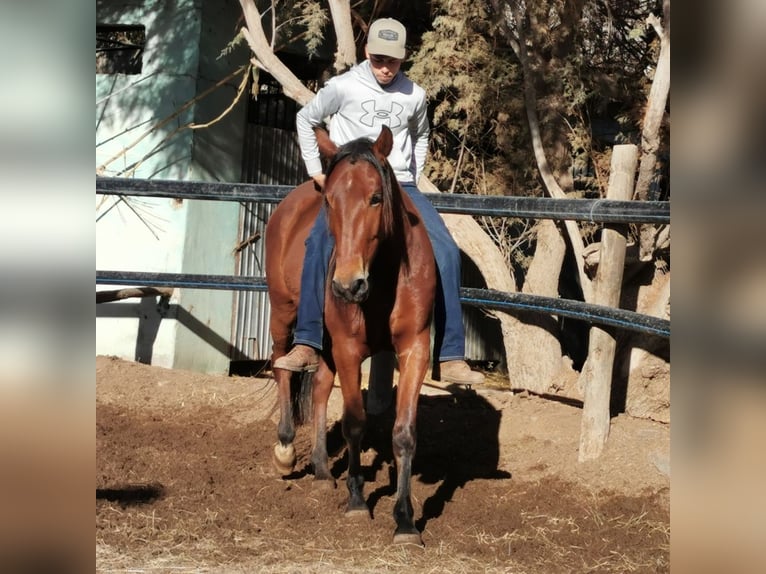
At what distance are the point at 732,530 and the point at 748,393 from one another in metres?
0.12

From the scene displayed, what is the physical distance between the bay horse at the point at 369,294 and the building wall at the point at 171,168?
3503mm

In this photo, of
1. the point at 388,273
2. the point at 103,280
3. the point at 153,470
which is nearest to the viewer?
the point at 388,273

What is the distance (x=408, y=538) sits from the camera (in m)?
4.50

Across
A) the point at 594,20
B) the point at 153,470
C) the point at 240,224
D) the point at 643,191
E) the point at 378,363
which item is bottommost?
the point at 153,470

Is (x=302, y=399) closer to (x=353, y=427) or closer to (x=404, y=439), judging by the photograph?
(x=353, y=427)

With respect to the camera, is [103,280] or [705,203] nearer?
[705,203]

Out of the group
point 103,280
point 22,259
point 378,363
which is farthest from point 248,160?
point 22,259

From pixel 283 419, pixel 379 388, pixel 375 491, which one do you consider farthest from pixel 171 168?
pixel 375 491

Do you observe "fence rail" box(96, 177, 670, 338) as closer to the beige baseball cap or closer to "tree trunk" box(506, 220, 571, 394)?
"tree trunk" box(506, 220, 571, 394)

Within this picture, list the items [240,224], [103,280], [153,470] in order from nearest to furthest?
[153,470]
[103,280]
[240,224]

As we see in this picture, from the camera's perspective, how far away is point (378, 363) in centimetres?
689

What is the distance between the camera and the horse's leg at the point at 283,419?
5.89 meters

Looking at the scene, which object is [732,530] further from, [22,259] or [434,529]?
[434,529]

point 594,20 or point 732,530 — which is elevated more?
point 594,20
